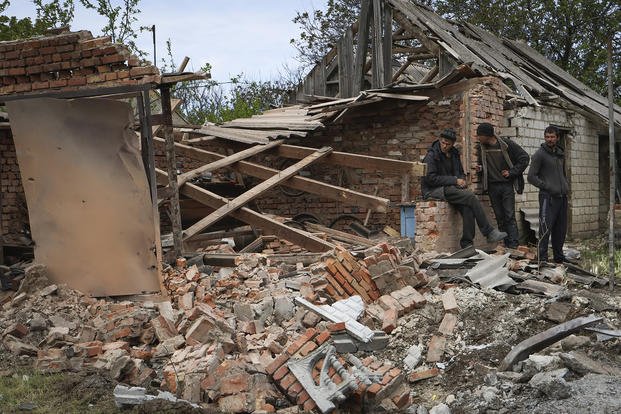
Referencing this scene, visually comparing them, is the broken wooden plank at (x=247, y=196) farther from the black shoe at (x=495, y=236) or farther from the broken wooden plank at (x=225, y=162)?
the black shoe at (x=495, y=236)

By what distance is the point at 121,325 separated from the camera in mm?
6125

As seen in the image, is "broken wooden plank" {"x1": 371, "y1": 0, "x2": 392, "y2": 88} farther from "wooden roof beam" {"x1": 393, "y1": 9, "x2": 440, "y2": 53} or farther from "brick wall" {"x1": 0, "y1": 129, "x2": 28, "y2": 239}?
"brick wall" {"x1": 0, "y1": 129, "x2": 28, "y2": 239}

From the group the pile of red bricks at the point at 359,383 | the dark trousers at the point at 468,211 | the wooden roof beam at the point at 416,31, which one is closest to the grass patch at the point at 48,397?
the pile of red bricks at the point at 359,383

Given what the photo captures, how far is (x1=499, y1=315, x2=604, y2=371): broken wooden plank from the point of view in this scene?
495 centimetres

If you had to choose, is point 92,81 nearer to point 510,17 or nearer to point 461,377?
point 461,377

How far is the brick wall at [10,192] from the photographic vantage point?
9664 millimetres

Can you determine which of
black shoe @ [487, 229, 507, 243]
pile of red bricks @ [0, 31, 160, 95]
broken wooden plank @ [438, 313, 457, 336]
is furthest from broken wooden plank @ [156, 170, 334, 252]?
pile of red bricks @ [0, 31, 160, 95]

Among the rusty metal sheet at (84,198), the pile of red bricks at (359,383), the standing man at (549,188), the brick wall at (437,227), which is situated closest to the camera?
the pile of red bricks at (359,383)

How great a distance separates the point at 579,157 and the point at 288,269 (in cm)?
733

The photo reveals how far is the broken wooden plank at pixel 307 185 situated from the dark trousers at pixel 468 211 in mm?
900

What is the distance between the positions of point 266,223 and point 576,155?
22.0ft

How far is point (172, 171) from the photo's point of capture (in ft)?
26.0

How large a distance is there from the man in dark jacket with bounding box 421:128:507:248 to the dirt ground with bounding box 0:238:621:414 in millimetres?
1639

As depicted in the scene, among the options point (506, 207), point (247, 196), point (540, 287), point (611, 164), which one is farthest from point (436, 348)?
point (247, 196)
